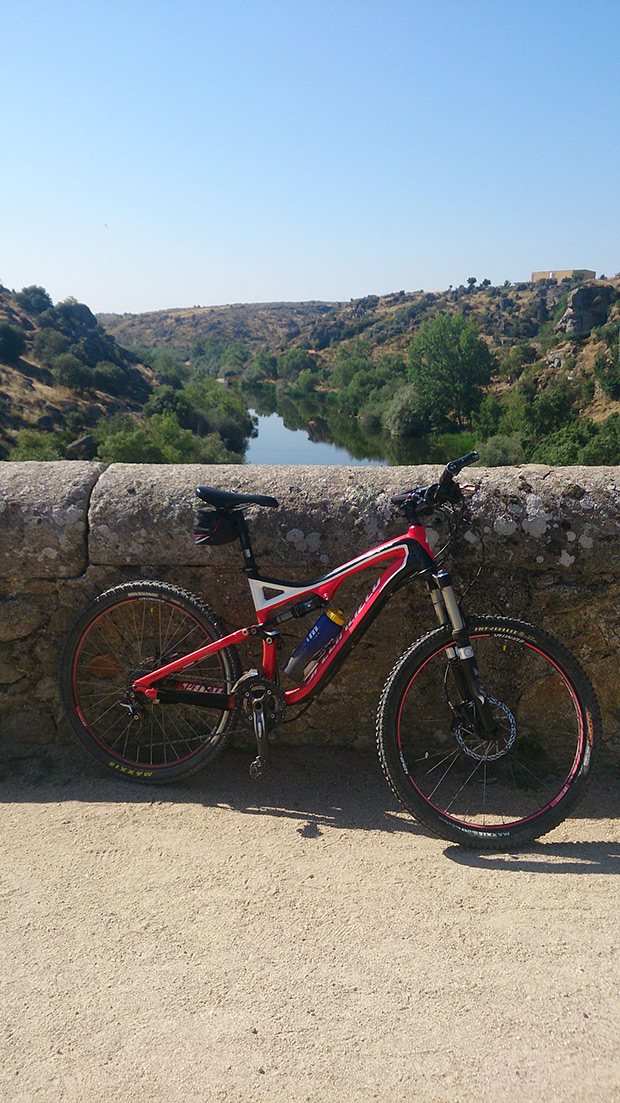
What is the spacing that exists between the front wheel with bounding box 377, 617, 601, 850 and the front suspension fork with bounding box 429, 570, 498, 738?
13 mm

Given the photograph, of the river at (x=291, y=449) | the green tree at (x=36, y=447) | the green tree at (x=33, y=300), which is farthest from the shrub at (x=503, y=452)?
the green tree at (x=33, y=300)

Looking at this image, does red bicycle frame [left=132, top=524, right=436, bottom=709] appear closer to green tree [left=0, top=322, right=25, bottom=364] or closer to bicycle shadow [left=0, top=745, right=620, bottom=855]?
bicycle shadow [left=0, top=745, right=620, bottom=855]

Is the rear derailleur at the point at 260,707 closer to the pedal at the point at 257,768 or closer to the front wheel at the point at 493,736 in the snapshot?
the pedal at the point at 257,768

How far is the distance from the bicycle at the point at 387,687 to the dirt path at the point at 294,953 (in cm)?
17

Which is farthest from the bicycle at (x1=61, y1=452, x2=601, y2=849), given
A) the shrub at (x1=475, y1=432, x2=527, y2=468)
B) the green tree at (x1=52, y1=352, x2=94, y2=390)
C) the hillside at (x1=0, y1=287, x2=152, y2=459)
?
the green tree at (x1=52, y1=352, x2=94, y2=390)

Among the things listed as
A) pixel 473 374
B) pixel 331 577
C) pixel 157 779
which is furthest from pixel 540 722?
pixel 473 374

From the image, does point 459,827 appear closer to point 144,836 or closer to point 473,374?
point 144,836

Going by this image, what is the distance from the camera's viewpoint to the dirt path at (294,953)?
4.84 feet

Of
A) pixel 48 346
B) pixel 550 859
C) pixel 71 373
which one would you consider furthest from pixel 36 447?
pixel 550 859

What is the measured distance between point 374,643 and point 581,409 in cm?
4808

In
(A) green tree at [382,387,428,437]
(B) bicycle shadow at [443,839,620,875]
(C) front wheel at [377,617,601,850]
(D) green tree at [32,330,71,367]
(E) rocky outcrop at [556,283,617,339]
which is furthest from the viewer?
(E) rocky outcrop at [556,283,617,339]

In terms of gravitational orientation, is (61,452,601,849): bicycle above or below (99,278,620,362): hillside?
below

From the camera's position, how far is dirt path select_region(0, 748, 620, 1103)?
147 cm

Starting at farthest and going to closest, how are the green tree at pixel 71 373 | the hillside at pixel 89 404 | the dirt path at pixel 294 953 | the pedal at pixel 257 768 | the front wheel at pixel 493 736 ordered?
the green tree at pixel 71 373, the hillside at pixel 89 404, the pedal at pixel 257 768, the front wheel at pixel 493 736, the dirt path at pixel 294 953
